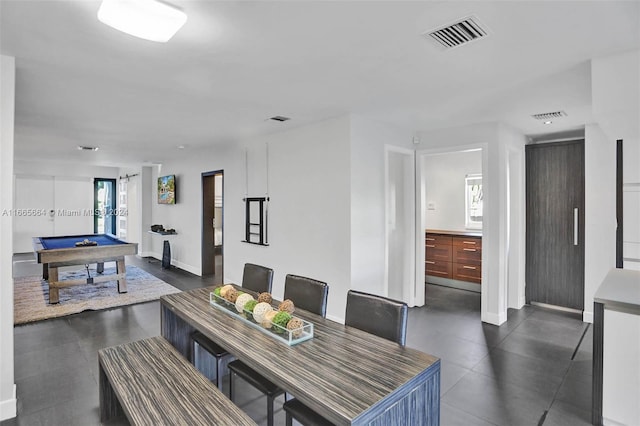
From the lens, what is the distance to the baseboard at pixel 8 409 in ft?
7.55

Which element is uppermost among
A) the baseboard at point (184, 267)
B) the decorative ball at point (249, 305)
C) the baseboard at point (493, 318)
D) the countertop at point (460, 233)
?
the countertop at point (460, 233)

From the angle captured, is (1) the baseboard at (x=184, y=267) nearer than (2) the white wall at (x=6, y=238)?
No

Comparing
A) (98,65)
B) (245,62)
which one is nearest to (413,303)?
(245,62)

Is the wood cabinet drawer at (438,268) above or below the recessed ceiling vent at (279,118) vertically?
below

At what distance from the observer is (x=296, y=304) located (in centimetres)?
251

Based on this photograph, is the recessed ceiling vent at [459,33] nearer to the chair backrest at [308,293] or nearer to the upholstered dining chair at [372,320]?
the upholstered dining chair at [372,320]

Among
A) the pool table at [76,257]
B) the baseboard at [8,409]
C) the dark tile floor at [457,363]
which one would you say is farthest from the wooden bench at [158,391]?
the pool table at [76,257]

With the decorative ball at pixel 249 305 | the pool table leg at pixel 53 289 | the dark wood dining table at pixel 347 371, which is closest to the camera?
the dark wood dining table at pixel 347 371

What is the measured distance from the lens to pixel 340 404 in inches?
47.9

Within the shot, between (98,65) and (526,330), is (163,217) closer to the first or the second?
(98,65)

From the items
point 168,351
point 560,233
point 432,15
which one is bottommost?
point 168,351

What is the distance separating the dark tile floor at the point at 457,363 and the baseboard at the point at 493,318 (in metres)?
0.08

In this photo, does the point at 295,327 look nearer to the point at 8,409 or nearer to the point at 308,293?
the point at 308,293

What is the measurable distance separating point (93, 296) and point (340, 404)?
17.9ft
